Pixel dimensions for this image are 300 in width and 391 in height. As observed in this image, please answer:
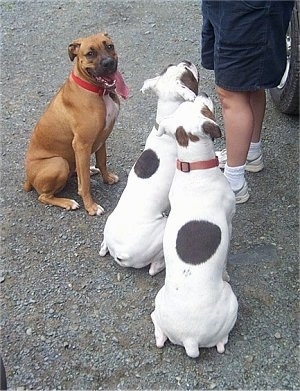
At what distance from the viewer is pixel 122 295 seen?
3.83 meters

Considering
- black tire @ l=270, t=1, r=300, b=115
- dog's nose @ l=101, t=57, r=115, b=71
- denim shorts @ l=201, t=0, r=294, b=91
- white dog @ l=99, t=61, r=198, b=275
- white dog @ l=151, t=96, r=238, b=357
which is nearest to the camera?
white dog @ l=151, t=96, r=238, b=357

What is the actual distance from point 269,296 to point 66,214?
5.44ft

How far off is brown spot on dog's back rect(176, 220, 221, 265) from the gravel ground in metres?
0.56

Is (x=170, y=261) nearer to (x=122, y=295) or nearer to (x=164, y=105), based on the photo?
(x=122, y=295)

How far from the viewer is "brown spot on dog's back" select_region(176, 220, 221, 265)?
3258mm

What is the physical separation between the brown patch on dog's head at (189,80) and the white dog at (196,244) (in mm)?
424

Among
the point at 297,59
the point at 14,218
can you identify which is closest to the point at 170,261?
the point at 14,218

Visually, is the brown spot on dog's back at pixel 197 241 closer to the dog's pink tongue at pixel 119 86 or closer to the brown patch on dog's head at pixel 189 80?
the brown patch on dog's head at pixel 189 80

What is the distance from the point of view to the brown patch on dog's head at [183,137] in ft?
11.3

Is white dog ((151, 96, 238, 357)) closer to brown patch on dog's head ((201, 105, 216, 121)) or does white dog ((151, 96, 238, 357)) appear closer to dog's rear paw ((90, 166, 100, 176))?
brown patch on dog's head ((201, 105, 216, 121))

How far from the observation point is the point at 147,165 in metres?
3.90

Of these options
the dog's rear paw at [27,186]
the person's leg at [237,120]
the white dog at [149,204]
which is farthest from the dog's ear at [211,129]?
the dog's rear paw at [27,186]

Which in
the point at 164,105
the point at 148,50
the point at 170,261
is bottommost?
the point at 148,50

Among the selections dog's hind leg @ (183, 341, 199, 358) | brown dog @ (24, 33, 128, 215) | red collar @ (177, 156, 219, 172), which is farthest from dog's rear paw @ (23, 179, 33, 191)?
dog's hind leg @ (183, 341, 199, 358)
